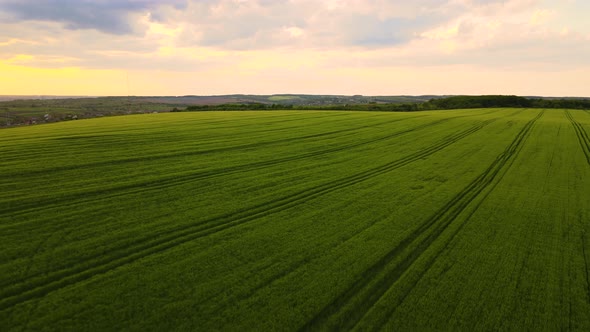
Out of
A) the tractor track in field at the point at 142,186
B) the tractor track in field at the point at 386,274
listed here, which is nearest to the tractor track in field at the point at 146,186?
the tractor track in field at the point at 142,186

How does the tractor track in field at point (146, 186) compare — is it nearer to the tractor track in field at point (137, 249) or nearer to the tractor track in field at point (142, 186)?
the tractor track in field at point (142, 186)

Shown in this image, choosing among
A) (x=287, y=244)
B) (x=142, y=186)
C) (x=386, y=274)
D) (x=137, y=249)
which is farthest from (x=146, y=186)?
(x=386, y=274)

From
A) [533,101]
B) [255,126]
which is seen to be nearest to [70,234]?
[255,126]

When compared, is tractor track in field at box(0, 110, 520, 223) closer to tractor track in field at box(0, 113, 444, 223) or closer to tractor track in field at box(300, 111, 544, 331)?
tractor track in field at box(0, 113, 444, 223)

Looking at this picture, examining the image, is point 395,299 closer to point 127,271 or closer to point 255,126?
point 127,271

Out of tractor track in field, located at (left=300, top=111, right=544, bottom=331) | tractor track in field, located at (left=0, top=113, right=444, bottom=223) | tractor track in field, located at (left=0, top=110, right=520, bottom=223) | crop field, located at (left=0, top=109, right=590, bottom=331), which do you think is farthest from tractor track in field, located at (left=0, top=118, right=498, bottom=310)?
tractor track in field, located at (left=300, top=111, right=544, bottom=331)

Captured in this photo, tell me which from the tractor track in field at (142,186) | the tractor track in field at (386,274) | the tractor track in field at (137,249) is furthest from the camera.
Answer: the tractor track in field at (142,186)

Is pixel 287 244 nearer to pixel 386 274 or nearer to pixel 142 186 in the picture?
pixel 386 274
